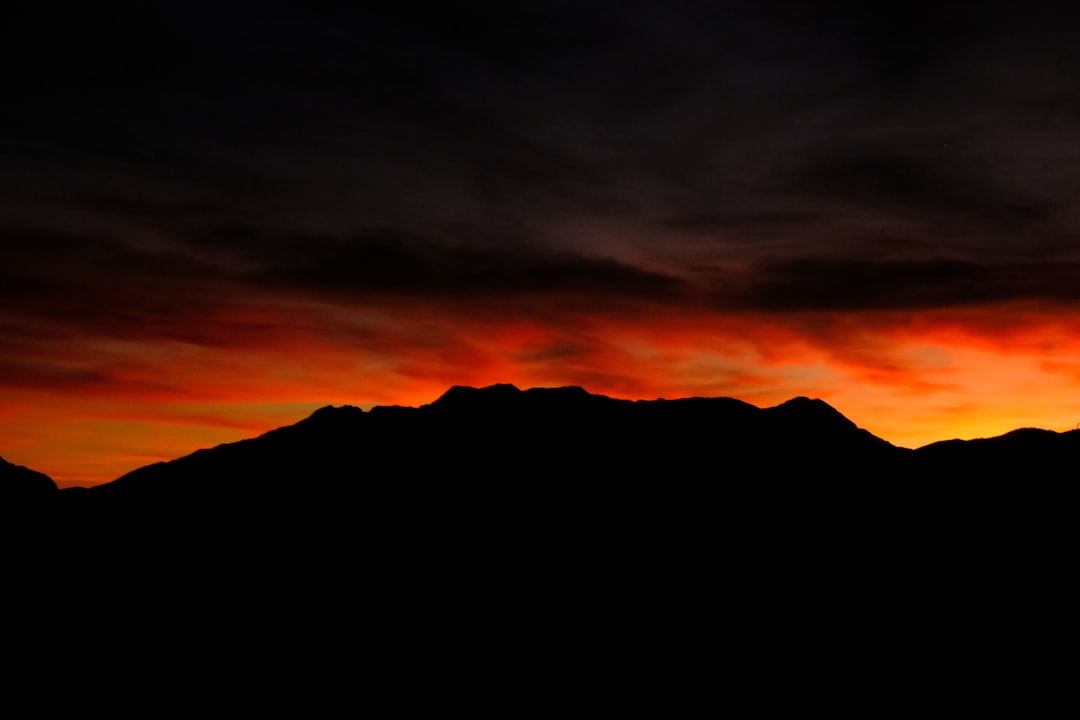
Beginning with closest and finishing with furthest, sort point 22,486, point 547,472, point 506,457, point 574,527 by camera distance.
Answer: point 574,527, point 547,472, point 506,457, point 22,486

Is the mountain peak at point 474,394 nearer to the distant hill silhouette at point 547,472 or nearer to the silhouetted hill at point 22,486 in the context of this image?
the distant hill silhouette at point 547,472

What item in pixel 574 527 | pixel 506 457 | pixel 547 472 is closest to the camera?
pixel 574 527

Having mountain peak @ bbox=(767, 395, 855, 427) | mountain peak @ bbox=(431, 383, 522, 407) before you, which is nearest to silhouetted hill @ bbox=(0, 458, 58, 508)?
mountain peak @ bbox=(431, 383, 522, 407)

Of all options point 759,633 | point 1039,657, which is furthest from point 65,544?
point 1039,657

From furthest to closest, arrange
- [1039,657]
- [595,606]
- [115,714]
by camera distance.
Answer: [595,606]
[115,714]
[1039,657]

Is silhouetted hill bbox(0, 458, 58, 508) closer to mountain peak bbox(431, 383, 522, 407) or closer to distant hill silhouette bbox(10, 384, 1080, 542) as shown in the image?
distant hill silhouette bbox(10, 384, 1080, 542)

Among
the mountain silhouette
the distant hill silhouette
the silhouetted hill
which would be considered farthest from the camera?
the silhouetted hill

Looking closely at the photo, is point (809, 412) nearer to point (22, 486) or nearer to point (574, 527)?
point (574, 527)

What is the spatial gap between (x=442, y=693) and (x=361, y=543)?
1836 centimetres

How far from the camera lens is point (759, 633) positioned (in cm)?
6831

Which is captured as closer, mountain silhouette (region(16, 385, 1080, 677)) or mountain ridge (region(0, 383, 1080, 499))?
mountain silhouette (region(16, 385, 1080, 677))

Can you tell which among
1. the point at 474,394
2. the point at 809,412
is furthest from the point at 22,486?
the point at 809,412

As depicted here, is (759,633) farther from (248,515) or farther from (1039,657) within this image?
(248,515)

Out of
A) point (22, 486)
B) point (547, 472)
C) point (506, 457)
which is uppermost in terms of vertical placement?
point (506, 457)
